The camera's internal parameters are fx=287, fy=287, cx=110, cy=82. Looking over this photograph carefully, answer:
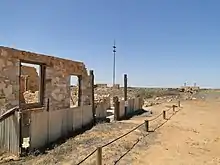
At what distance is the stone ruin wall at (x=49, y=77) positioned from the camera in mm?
9609

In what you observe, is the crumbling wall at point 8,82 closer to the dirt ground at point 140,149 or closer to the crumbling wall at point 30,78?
the dirt ground at point 140,149

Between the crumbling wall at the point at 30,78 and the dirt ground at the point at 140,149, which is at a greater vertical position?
the crumbling wall at the point at 30,78

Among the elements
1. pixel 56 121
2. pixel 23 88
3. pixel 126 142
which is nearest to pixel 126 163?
pixel 126 142

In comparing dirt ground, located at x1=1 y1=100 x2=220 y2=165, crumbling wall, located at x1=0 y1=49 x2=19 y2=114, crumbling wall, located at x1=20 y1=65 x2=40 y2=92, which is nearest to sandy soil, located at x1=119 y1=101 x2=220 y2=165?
dirt ground, located at x1=1 y1=100 x2=220 y2=165

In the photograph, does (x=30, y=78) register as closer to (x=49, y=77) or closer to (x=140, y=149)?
(x=49, y=77)

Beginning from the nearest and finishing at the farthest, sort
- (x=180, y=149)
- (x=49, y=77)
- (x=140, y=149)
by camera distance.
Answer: (x=140, y=149), (x=180, y=149), (x=49, y=77)

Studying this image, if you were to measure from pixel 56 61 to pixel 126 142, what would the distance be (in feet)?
15.5

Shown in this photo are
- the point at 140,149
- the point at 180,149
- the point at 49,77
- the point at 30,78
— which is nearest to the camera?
the point at 140,149

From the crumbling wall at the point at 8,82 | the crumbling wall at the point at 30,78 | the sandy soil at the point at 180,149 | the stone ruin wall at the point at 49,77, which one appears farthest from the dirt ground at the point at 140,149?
the crumbling wall at the point at 30,78

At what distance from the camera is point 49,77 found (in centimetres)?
1195

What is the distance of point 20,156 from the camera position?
8.04 meters

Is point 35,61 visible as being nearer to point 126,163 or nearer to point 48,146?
point 48,146

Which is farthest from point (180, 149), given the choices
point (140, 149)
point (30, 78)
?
point (30, 78)

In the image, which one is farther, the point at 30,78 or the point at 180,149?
the point at 30,78
